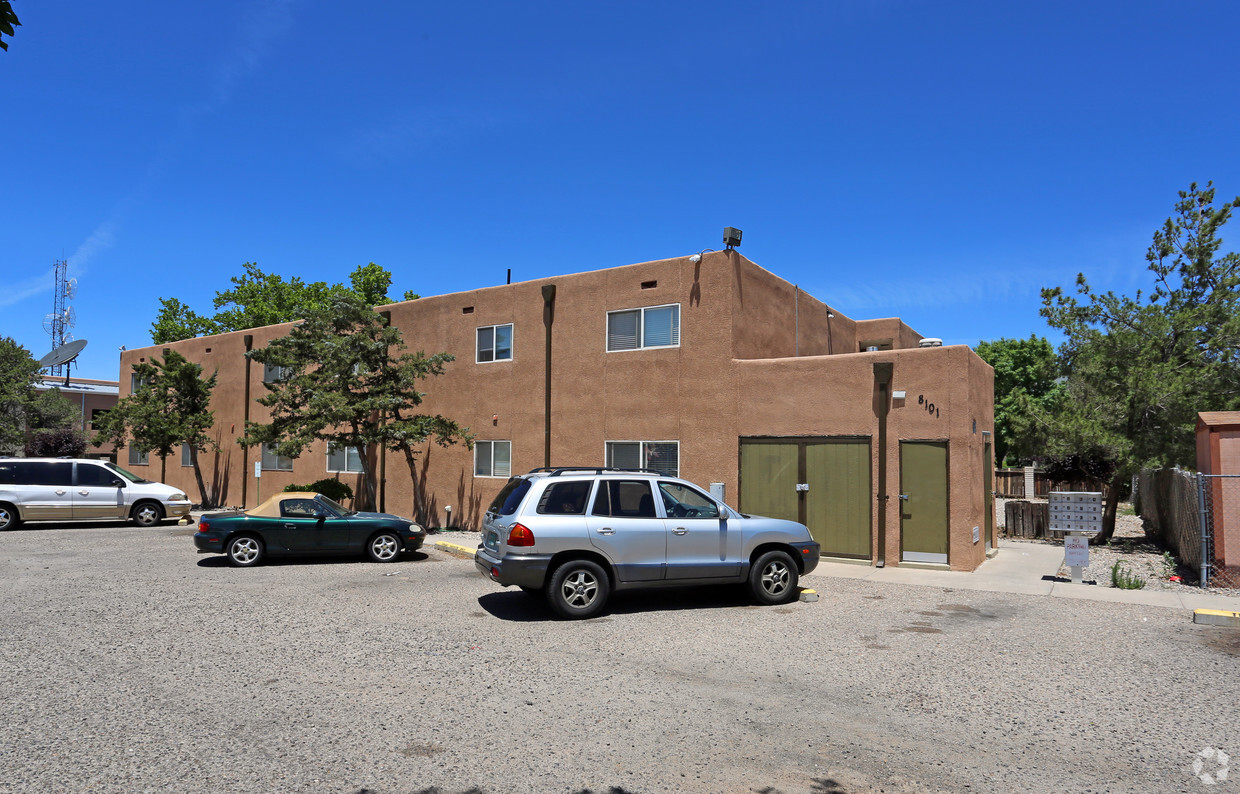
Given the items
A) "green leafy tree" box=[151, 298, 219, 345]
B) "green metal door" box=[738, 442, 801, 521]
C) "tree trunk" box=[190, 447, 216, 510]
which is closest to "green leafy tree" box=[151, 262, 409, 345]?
"green leafy tree" box=[151, 298, 219, 345]

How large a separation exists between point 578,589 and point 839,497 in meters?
6.91

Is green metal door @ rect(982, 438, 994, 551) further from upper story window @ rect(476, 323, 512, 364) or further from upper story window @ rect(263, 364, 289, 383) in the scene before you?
upper story window @ rect(263, 364, 289, 383)

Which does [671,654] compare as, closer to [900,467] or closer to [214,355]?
[900,467]

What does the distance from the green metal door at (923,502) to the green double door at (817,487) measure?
62 centimetres

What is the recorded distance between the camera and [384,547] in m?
14.2

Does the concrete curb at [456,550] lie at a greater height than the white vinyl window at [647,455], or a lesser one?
lesser

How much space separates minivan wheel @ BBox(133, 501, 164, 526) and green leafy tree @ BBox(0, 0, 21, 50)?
19.1m

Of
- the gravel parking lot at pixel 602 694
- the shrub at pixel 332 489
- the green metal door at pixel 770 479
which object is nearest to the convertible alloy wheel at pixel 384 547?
the gravel parking lot at pixel 602 694

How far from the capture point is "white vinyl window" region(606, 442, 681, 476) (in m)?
16.5

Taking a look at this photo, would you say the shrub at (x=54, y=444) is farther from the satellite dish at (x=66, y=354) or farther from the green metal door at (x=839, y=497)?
the green metal door at (x=839, y=497)

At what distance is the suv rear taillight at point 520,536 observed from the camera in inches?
363

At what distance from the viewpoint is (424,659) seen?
7.52m

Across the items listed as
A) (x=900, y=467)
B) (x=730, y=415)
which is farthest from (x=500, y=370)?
(x=900, y=467)

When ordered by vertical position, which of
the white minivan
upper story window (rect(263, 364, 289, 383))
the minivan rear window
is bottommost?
the white minivan
